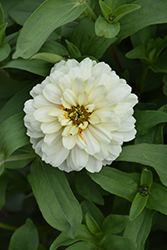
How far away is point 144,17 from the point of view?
80 centimetres

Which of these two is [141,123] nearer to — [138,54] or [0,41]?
[138,54]

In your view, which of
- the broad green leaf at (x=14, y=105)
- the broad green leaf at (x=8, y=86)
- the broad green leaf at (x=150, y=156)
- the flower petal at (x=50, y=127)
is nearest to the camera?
the flower petal at (x=50, y=127)

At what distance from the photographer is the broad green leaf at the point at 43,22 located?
70 centimetres

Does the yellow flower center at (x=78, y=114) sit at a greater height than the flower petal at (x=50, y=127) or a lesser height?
lesser

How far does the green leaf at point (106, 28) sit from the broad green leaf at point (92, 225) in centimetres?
53

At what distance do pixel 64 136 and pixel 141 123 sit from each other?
265 mm

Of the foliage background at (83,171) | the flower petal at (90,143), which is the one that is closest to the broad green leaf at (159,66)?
the foliage background at (83,171)

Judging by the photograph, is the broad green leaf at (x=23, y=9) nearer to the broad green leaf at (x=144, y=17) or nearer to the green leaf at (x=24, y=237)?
the broad green leaf at (x=144, y=17)

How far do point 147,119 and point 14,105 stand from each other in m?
0.42

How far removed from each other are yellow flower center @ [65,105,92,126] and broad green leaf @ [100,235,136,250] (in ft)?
1.14

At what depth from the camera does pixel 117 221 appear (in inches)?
32.2

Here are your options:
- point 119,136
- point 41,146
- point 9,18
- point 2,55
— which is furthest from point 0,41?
point 119,136

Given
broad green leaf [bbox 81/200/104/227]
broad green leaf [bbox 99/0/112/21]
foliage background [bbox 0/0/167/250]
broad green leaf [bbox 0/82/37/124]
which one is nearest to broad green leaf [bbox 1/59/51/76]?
foliage background [bbox 0/0/167/250]

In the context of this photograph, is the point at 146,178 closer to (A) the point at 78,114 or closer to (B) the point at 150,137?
(B) the point at 150,137
